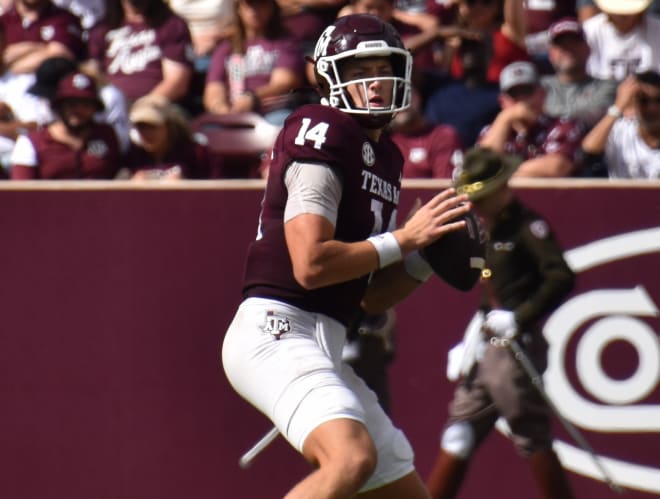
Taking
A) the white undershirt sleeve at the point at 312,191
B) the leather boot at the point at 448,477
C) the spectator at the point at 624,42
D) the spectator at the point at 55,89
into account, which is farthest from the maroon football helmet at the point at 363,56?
the spectator at the point at 624,42

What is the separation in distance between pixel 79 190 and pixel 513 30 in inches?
121

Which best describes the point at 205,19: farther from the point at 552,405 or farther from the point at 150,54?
the point at 552,405

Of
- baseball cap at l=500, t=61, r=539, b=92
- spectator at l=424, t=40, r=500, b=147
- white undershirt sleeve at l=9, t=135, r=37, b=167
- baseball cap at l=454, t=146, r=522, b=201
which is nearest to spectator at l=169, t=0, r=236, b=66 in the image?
spectator at l=424, t=40, r=500, b=147

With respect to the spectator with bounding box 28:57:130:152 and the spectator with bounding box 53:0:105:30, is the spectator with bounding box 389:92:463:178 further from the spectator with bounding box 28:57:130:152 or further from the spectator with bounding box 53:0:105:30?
the spectator with bounding box 53:0:105:30

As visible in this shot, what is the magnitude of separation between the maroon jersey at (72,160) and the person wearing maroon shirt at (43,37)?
5.89 ft

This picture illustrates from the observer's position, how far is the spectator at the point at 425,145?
25.1 ft

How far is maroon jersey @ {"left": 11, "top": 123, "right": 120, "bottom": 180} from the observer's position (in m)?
7.76

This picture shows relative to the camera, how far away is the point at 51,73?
345 inches

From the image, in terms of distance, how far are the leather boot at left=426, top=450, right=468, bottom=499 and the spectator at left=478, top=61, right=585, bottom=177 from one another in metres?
1.56

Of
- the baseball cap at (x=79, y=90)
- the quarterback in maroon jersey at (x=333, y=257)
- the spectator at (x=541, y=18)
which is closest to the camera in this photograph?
the quarterback in maroon jersey at (x=333, y=257)

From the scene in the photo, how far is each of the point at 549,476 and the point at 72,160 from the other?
9.68 ft

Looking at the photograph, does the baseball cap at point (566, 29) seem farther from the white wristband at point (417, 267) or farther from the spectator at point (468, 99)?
the white wristband at point (417, 267)

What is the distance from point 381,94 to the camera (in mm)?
4699

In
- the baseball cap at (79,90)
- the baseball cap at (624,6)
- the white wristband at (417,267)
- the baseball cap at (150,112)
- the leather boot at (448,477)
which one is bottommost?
the leather boot at (448,477)
